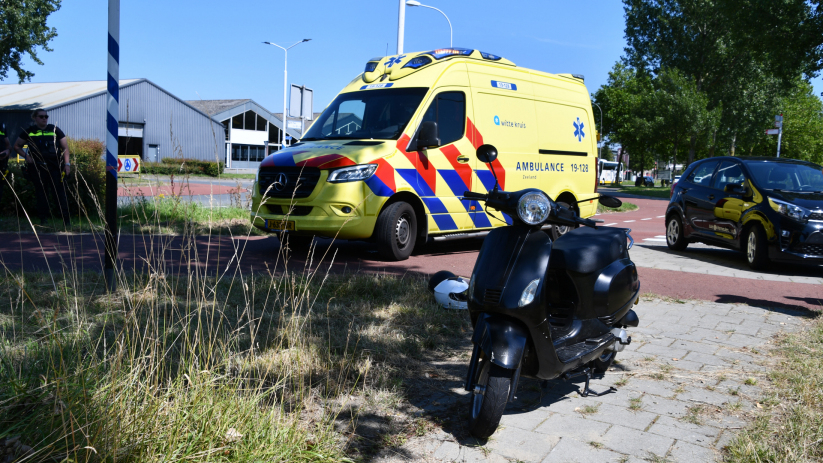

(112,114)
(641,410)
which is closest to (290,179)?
(112,114)

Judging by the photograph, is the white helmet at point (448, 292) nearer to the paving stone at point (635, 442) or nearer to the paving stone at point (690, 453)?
the paving stone at point (635, 442)

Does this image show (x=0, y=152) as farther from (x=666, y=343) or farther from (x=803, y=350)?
(x=803, y=350)

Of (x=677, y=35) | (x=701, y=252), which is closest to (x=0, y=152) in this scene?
(x=701, y=252)

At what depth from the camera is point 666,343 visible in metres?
5.10

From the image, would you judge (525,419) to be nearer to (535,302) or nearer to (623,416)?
(623,416)

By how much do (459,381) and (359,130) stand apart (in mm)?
5257

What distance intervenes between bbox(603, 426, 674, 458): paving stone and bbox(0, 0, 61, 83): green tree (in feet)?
116

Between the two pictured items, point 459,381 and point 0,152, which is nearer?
point 459,381

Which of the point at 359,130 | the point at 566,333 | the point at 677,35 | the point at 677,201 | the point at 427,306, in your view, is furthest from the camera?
the point at 677,35

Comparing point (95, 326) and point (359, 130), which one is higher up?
point (359, 130)

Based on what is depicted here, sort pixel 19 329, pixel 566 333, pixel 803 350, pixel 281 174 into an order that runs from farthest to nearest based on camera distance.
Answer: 1. pixel 281 174
2. pixel 803 350
3. pixel 19 329
4. pixel 566 333

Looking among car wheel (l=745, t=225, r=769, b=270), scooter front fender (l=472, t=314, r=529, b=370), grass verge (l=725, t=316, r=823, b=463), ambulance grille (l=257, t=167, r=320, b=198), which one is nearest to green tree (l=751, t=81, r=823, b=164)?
car wheel (l=745, t=225, r=769, b=270)

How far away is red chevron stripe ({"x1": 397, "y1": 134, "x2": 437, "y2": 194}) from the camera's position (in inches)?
325

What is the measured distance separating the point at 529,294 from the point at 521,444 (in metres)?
0.72
